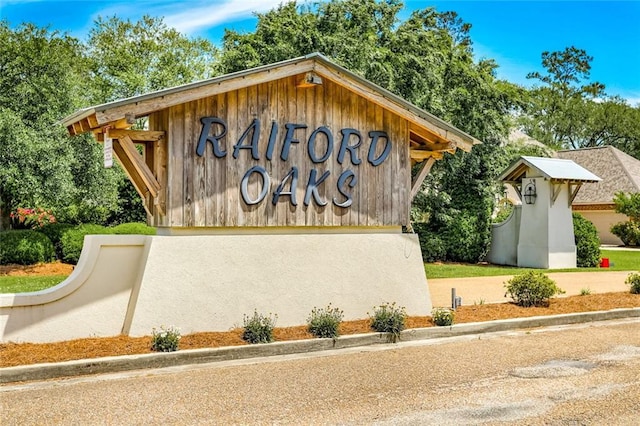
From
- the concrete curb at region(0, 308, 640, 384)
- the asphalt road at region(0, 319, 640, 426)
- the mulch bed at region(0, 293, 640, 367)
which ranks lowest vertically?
the asphalt road at region(0, 319, 640, 426)

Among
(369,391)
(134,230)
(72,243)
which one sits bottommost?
(369,391)

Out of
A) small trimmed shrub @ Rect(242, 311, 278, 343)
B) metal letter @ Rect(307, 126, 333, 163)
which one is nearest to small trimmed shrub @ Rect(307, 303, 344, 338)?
small trimmed shrub @ Rect(242, 311, 278, 343)

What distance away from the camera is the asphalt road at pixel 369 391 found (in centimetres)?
633

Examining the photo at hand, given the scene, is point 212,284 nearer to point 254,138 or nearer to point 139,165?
point 139,165

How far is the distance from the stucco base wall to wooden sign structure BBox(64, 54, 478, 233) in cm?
33

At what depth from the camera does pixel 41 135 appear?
64.2ft

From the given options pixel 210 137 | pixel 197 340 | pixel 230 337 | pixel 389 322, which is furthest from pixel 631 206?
pixel 197 340

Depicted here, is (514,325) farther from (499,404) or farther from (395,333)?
(499,404)

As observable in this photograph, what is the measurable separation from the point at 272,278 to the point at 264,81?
2.97m

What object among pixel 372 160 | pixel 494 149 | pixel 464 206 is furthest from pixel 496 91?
pixel 372 160

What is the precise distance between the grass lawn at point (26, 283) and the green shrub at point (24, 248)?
2.12m

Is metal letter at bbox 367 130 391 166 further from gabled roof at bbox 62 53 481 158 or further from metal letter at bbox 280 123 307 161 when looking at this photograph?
metal letter at bbox 280 123 307 161

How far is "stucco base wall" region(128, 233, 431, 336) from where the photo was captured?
30.8ft

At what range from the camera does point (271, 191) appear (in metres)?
10.4
